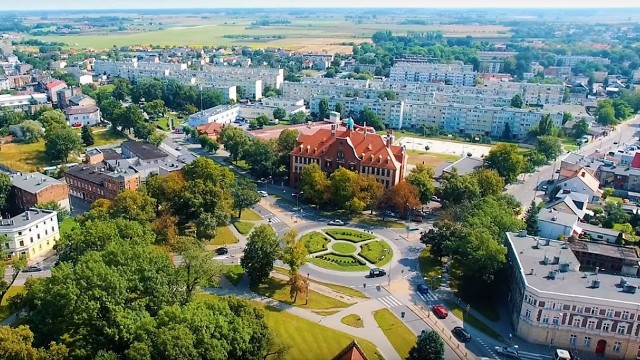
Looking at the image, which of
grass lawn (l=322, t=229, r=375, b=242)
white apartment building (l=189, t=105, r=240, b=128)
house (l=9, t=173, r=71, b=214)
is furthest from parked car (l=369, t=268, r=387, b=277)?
white apartment building (l=189, t=105, r=240, b=128)

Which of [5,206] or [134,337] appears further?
[5,206]

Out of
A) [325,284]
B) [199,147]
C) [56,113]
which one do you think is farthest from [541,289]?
[56,113]

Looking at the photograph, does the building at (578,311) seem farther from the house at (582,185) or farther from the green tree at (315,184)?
the house at (582,185)

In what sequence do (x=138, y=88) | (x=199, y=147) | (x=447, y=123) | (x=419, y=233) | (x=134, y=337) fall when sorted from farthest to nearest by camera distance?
(x=138, y=88)
(x=447, y=123)
(x=199, y=147)
(x=419, y=233)
(x=134, y=337)

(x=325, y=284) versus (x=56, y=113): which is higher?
(x=56, y=113)

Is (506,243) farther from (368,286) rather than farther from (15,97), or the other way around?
(15,97)
